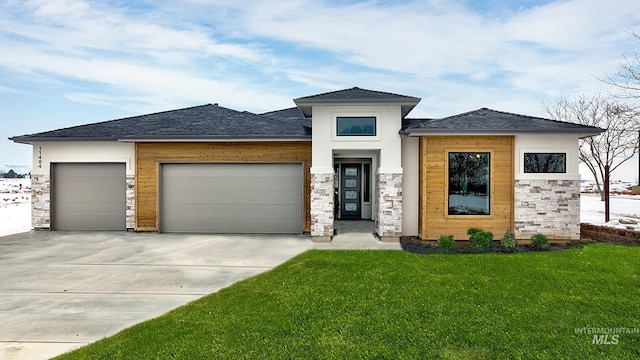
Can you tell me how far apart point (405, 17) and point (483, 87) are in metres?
7.92

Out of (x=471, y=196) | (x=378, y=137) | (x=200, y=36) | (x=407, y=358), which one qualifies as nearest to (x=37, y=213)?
(x=200, y=36)

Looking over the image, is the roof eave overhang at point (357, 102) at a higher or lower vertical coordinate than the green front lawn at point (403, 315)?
higher

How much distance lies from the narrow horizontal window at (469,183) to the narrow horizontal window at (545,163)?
3.84 feet

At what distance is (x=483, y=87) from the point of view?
739 inches

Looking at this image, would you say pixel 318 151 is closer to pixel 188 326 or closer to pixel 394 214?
pixel 394 214

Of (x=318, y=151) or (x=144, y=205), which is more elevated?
(x=318, y=151)

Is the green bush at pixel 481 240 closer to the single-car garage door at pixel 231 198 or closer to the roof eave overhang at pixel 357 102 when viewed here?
the roof eave overhang at pixel 357 102

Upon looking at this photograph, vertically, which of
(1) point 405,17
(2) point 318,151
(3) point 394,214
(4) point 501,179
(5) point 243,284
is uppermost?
(1) point 405,17

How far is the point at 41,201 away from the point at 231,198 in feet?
23.8

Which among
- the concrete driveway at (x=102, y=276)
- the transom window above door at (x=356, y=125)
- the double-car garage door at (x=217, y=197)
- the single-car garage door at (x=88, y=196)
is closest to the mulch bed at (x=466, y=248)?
the concrete driveway at (x=102, y=276)

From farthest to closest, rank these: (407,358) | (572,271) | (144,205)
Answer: (144,205)
(572,271)
(407,358)

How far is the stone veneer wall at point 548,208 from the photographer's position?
32.6ft

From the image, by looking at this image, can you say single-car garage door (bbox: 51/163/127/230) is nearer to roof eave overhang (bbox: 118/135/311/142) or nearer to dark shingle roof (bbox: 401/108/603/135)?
roof eave overhang (bbox: 118/135/311/142)

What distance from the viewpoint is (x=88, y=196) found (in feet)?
40.5
